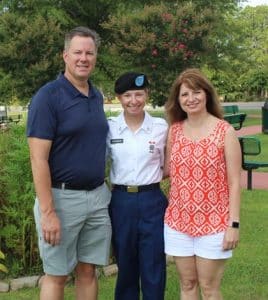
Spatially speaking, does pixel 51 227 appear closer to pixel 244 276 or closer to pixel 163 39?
pixel 244 276

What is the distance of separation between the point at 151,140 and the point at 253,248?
2.83 metres

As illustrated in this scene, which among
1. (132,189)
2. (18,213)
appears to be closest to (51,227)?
(132,189)

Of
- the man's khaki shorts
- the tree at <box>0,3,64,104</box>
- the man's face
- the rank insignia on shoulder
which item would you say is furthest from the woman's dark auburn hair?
the tree at <box>0,3,64,104</box>

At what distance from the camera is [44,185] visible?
3.21 m

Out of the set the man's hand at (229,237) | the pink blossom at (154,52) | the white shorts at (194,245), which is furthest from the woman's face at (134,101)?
the pink blossom at (154,52)

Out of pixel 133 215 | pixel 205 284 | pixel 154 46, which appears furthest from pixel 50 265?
pixel 154 46

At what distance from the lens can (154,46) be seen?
1961cm

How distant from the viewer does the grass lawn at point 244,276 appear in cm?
462

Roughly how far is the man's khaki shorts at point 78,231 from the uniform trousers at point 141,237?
0.27 feet

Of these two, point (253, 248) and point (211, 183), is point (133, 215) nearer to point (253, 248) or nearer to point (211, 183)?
point (211, 183)

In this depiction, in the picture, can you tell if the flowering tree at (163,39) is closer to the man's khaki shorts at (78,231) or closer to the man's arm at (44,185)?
the man's khaki shorts at (78,231)

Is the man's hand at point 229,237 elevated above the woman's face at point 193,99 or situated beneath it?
situated beneath

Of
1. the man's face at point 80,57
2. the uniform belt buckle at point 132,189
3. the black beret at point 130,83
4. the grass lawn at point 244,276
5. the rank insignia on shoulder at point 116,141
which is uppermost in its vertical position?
the man's face at point 80,57

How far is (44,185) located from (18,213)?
5.53ft
